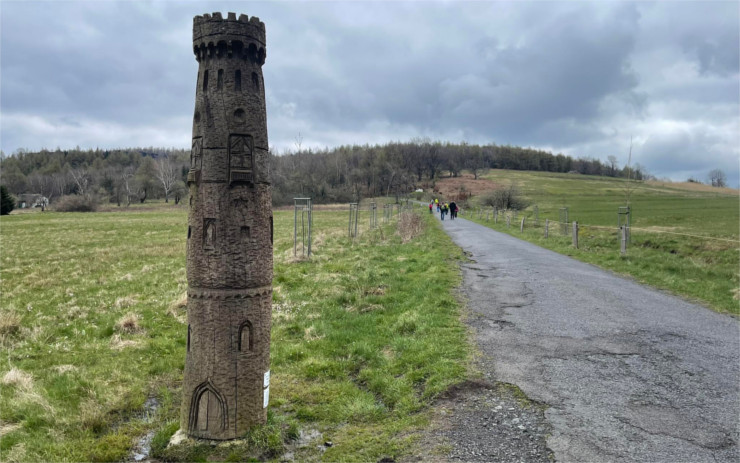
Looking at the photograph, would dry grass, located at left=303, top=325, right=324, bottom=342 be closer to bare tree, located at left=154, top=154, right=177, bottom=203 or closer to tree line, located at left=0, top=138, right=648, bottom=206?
tree line, located at left=0, top=138, right=648, bottom=206

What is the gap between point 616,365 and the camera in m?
6.74

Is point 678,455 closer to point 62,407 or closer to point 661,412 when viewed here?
point 661,412

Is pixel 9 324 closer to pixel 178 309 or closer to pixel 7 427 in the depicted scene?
pixel 178 309

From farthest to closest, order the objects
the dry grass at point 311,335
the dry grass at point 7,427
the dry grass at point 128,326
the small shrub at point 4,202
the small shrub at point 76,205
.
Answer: the small shrub at point 76,205, the small shrub at point 4,202, the dry grass at point 128,326, the dry grass at point 311,335, the dry grass at point 7,427

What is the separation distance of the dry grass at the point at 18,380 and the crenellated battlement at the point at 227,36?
491 cm

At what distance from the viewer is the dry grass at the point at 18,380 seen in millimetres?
6445

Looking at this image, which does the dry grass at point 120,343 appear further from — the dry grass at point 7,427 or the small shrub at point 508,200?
the small shrub at point 508,200

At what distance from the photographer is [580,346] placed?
24.8ft

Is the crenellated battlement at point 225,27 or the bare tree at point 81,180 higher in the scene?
the bare tree at point 81,180

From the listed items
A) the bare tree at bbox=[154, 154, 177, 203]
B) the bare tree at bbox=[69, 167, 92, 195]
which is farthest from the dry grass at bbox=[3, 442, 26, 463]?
the bare tree at bbox=[69, 167, 92, 195]

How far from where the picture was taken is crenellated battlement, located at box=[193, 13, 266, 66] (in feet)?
15.7

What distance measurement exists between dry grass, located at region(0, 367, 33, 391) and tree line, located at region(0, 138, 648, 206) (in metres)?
49.8

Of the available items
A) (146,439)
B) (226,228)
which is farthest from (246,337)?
(146,439)

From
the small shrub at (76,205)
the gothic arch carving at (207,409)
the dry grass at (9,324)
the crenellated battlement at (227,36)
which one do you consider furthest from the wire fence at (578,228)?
the small shrub at (76,205)
